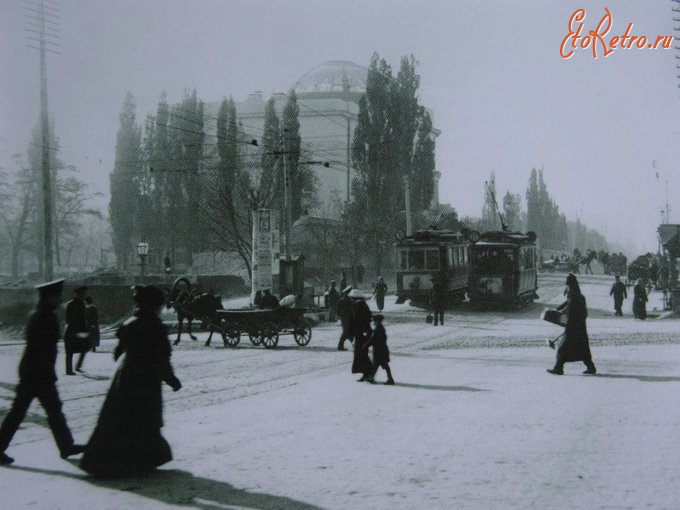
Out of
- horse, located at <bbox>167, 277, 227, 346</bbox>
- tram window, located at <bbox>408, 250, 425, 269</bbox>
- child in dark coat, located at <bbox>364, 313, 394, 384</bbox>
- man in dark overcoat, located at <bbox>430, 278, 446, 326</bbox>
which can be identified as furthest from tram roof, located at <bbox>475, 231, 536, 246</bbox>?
child in dark coat, located at <bbox>364, 313, 394, 384</bbox>

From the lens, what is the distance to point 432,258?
3425 cm

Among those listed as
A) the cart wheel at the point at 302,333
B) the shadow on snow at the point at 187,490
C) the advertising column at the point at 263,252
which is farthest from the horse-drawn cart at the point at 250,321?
the shadow on snow at the point at 187,490

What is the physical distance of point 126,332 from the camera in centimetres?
719

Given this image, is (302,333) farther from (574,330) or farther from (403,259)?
(403,259)

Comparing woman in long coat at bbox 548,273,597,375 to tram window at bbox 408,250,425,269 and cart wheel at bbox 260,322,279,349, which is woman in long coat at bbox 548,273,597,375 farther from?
tram window at bbox 408,250,425,269

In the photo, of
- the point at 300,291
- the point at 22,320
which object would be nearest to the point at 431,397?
the point at 300,291

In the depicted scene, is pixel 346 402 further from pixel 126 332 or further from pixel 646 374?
pixel 646 374

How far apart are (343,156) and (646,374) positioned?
182ft

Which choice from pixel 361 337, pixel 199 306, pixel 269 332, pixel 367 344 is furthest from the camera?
pixel 199 306

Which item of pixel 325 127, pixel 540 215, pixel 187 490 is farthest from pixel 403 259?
pixel 540 215

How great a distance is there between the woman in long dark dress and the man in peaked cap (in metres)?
0.69

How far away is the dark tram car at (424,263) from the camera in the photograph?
3425 cm

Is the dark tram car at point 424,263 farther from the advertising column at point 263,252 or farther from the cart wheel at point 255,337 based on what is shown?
the cart wheel at point 255,337

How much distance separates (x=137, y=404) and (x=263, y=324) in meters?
13.8
